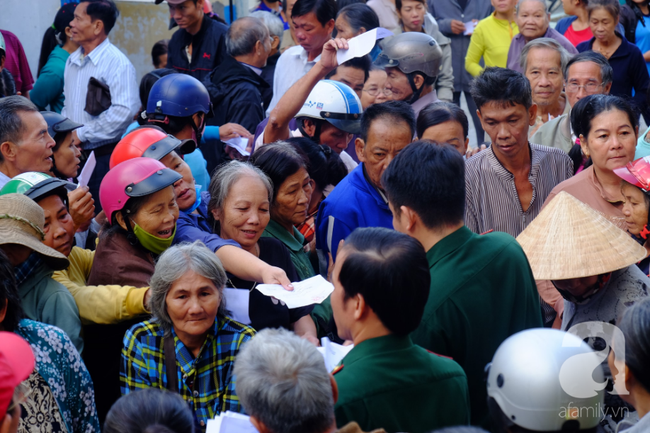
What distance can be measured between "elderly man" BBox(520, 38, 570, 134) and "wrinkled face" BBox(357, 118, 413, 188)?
2205 millimetres

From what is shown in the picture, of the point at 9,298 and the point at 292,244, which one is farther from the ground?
the point at 9,298

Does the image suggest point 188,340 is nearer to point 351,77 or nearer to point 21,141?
point 21,141

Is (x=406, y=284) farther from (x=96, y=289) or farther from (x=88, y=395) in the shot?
(x=96, y=289)

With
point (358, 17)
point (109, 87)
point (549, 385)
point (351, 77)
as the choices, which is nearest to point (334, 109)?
point (351, 77)

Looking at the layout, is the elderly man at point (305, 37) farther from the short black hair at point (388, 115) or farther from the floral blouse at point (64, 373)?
the floral blouse at point (64, 373)

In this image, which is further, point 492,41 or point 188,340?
point 492,41

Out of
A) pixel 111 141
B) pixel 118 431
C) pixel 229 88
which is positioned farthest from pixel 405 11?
pixel 118 431

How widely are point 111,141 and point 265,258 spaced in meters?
3.09

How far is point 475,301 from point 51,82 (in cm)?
556

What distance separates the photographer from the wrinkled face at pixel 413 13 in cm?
767

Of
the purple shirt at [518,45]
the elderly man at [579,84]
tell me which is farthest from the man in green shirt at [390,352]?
the purple shirt at [518,45]

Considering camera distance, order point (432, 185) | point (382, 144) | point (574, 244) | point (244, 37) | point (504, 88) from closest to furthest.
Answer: point (432, 185) → point (574, 244) → point (382, 144) → point (504, 88) → point (244, 37)

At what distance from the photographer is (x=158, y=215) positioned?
3428 millimetres

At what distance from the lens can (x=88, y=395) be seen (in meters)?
2.80
